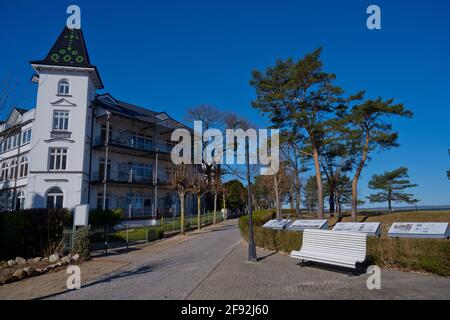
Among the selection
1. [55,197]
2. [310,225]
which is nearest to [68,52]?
[55,197]

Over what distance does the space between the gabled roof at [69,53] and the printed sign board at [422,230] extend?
88.8 feet

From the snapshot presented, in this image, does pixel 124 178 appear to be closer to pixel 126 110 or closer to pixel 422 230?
pixel 126 110

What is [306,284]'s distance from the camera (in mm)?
7629

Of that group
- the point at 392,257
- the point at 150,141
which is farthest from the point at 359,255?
the point at 150,141

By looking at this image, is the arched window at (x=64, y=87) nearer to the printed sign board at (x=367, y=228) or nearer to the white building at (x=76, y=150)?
the white building at (x=76, y=150)

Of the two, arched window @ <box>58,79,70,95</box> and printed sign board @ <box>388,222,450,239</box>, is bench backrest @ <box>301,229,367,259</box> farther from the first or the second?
arched window @ <box>58,79,70,95</box>

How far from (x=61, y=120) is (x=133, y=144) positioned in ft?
24.9

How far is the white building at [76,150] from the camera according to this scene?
26.5 metres

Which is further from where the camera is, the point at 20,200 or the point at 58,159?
the point at 20,200

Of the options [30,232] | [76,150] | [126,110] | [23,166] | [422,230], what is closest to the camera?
[422,230]

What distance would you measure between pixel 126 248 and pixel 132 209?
15.9 meters

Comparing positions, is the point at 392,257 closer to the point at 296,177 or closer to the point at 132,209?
the point at 132,209

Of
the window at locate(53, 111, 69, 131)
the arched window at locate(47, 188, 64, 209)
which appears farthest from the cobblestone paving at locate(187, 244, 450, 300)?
the window at locate(53, 111, 69, 131)

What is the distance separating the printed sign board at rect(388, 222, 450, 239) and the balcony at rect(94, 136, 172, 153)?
2536 cm
